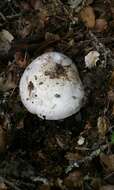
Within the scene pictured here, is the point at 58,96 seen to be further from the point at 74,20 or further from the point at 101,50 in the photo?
the point at 74,20

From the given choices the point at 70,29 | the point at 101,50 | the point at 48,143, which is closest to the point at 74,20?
the point at 70,29

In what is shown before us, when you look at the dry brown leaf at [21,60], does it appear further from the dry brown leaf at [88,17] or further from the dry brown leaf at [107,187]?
the dry brown leaf at [107,187]

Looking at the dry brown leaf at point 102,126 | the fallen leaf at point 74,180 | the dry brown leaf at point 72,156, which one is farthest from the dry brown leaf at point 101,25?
the fallen leaf at point 74,180

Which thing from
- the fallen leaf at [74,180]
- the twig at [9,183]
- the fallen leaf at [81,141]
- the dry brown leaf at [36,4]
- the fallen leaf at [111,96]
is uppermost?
the dry brown leaf at [36,4]

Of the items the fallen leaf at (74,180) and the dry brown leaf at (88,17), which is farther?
the dry brown leaf at (88,17)

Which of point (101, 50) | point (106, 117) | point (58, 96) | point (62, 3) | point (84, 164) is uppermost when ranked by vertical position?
point (62, 3)

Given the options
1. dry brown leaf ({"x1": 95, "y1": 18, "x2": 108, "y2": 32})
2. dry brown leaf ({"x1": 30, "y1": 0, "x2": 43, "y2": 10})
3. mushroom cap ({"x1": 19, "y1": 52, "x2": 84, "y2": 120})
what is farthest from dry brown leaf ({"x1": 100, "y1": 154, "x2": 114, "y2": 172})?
dry brown leaf ({"x1": 30, "y1": 0, "x2": 43, "y2": 10})

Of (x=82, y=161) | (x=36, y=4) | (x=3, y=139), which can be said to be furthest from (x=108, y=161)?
(x=36, y=4)
